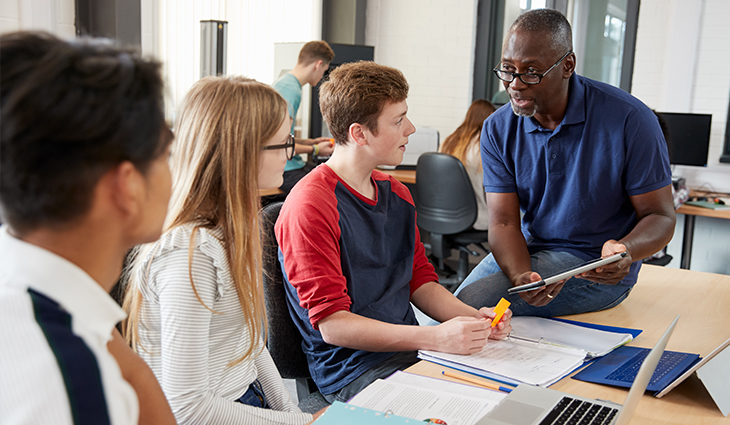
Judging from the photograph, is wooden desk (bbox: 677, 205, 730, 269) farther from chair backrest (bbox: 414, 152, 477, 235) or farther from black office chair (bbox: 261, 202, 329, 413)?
black office chair (bbox: 261, 202, 329, 413)

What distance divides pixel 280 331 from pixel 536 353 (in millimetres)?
591

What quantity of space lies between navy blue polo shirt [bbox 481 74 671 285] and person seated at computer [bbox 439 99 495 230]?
1.81m

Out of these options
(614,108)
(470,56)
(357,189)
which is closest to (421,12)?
(470,56)

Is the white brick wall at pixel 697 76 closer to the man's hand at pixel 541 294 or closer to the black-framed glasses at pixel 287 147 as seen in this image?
the man's hand at pixel 541 294

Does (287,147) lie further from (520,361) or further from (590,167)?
(590,167)

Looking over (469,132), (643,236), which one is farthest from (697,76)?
(643,236)

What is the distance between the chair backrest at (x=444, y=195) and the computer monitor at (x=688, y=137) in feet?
4.65

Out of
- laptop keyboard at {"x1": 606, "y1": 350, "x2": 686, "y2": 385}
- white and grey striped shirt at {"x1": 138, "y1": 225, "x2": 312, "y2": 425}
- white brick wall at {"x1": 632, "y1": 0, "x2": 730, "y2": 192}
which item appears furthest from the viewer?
white brick wall at {"x1": 632, "y1": 0, "x2": 730, "y2": 192}

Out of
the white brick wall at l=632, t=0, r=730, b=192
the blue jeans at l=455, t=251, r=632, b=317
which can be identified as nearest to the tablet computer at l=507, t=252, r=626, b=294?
the blue jeans at l=455, t=251, r=632, b=317

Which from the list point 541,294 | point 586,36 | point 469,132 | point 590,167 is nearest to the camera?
point 541,294

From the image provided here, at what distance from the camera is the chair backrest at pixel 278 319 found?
1485 mm

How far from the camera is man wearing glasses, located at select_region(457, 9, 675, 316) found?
178cm

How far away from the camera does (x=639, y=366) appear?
126 centimetres

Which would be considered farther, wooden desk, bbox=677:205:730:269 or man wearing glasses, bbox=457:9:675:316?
wooden desk, bbox=677:205:730:269
